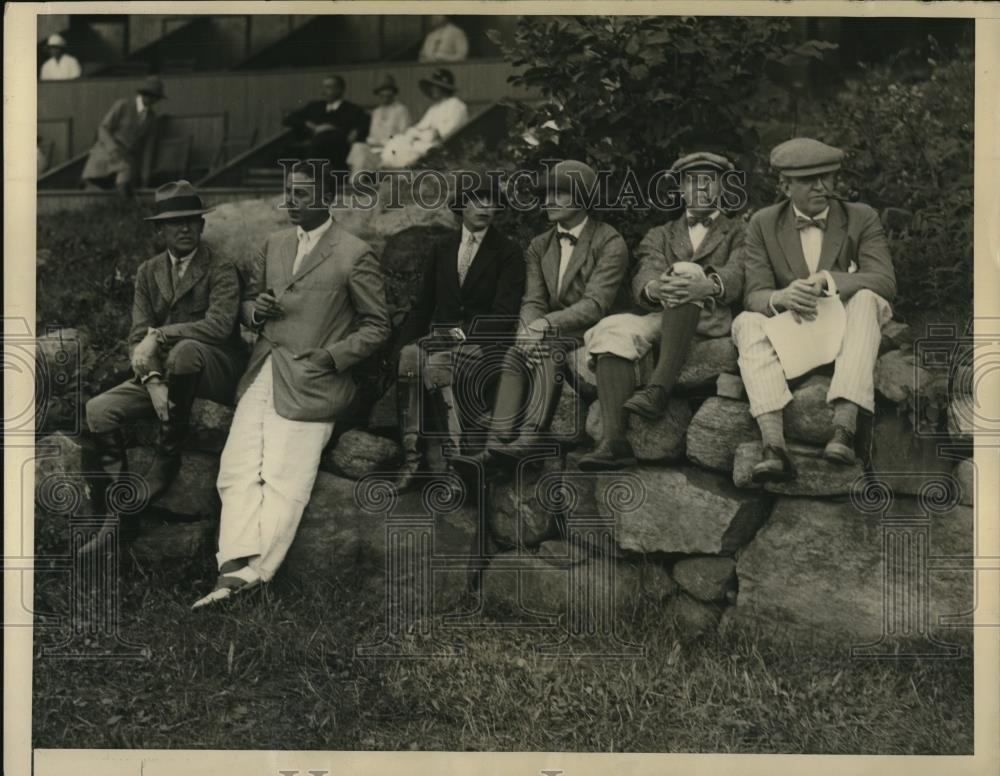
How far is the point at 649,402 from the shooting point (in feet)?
25.9

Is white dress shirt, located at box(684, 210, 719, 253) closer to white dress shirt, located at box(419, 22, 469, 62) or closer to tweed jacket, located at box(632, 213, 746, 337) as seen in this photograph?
tweed jacket, located at box(632, 213, 746, 337)

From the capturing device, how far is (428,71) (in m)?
8.51

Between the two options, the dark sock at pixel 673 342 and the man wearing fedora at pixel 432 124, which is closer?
the dark sock at pixel 673 342

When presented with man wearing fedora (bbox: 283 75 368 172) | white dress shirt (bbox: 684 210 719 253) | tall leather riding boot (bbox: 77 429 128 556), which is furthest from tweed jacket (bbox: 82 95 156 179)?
white dress shirt (bbox: 684 210 719 253)

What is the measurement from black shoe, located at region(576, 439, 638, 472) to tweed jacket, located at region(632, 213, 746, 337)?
2.34ft

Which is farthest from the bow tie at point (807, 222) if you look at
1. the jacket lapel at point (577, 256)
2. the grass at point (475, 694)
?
the grass at point (475, 694)

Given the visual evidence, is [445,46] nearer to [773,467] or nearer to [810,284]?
[810,284]

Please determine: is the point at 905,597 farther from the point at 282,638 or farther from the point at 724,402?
the point at 282,638

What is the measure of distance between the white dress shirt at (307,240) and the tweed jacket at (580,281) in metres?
1.11

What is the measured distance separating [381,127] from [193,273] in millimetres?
1279

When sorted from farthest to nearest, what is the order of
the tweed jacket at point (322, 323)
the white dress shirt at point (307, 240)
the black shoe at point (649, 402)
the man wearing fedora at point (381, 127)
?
the man wearing fedora at point (381, 127)
the white dress shirt at point (307, 240)
the tweed jacket at point (322, 323)
the black shoe at point (649, 402)

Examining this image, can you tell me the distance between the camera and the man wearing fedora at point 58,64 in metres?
8.57

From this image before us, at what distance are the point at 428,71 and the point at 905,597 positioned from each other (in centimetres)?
375

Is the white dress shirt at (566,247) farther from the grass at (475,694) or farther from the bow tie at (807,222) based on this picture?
Answer: the grass at (475,694)
